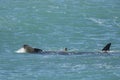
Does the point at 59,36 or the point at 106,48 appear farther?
the point at 59,36

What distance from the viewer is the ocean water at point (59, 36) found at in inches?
1994

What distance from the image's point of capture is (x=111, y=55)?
56.8 m

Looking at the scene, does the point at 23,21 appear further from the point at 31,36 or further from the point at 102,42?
the point at 102,42

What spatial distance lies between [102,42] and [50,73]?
49.2 ft

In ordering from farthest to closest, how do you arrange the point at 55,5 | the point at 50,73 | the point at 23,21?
the point at 55,5 → the point at 23,21 → the point at 50,73

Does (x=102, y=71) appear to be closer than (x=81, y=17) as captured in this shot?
Yes

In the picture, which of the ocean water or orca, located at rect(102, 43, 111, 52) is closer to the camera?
the ocean water

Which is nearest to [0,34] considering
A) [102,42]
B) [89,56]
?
[102,42]

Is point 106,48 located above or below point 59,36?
below

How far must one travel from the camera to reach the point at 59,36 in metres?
67.2

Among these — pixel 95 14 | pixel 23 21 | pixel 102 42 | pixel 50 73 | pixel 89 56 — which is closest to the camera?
pixel 50 73

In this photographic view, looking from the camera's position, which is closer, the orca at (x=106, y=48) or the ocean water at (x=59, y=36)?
the ocean water at (x=59, y=36)

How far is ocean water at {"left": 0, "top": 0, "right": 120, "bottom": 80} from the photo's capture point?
50.7 metres

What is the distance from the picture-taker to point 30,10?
8119 cm
